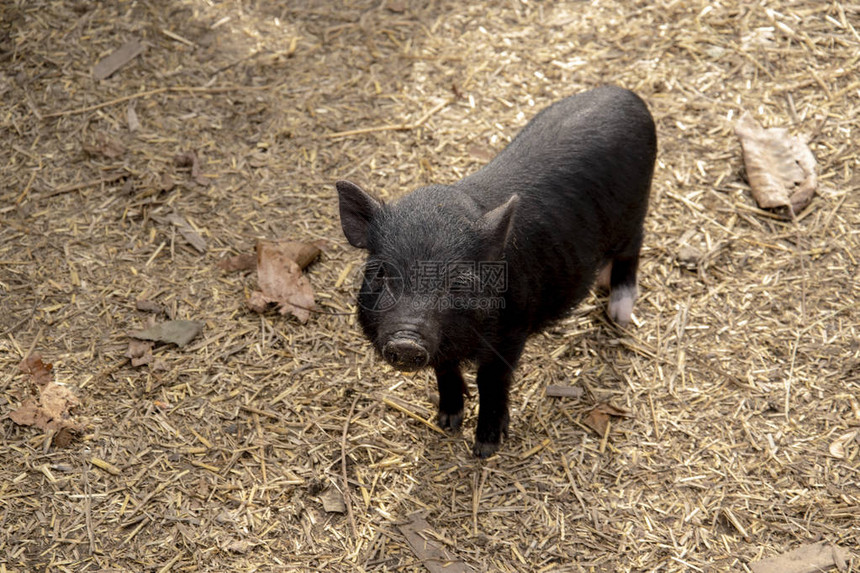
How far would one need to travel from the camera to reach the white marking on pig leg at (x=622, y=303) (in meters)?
5.34

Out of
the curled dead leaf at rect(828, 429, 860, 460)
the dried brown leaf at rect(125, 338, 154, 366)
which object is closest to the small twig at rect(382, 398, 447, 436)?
the dried brown leaf at rect(125, 338, 154, 366)

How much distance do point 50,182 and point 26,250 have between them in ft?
2.12

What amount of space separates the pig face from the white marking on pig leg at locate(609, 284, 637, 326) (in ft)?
4.92

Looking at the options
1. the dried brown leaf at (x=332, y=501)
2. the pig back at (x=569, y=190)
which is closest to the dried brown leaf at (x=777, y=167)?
the pig back at (x=569, y=190)

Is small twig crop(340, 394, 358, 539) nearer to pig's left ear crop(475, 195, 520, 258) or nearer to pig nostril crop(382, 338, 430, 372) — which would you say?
pig nostril crop(382, 338, 430, 372)

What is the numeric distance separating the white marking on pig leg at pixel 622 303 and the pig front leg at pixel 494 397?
1059 millimetres

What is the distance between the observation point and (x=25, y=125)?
6105 mm

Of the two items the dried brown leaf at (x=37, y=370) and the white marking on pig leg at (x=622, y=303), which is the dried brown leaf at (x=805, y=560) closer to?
the white marking on pig leg at (x=622, y=303)

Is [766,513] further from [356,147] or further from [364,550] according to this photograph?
[356,147]

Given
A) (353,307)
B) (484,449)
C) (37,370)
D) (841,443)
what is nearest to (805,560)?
(841,443)

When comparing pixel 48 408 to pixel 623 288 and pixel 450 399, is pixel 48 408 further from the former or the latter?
pixel 623 288

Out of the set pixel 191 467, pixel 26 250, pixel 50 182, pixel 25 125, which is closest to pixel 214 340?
pixel 191 467

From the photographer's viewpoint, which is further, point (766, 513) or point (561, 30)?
point (561, 30)

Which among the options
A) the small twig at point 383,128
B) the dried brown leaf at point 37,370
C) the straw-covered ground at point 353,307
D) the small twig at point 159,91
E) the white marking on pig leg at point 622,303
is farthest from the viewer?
the small twig at point 383,128
